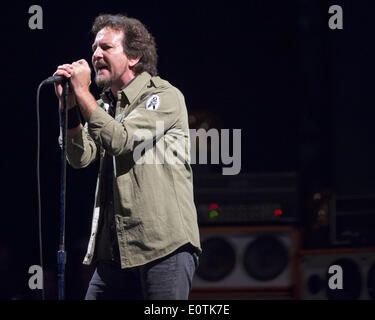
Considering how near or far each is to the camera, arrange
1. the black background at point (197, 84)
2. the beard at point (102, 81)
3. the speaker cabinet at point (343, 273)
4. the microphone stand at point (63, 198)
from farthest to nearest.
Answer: the black background at point (197, 84) → the speaker cabinet at point (343, 273) → the beard at point (102, 81) → the microphone stand at point (63, 198)

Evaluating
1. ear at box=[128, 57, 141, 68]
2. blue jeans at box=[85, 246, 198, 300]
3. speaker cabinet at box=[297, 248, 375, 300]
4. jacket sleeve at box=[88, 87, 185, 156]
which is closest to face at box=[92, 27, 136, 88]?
ear at box=[128, 57, 141, 68]

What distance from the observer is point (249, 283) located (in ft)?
12.3

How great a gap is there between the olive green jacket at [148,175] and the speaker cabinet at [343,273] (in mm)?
1771

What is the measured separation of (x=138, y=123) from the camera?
6.51 ft

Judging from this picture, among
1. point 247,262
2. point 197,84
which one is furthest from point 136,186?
point 197,84

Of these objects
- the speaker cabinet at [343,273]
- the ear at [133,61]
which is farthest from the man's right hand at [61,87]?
the speaker cabinet at [343,273]

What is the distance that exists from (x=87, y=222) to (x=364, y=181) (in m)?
1.70

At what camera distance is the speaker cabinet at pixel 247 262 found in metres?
3.74

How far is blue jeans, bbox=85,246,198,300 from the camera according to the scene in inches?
77.6

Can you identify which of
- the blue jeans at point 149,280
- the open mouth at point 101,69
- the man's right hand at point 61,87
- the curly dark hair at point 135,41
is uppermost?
the curly dark hair at point 135,41

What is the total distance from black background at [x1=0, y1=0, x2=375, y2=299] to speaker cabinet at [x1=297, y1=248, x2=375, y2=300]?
404 millimetres

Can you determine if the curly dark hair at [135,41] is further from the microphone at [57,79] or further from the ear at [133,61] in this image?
the microphone at [57,79]

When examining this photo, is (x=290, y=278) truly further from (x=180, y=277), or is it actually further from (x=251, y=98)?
(x=180, y=277)

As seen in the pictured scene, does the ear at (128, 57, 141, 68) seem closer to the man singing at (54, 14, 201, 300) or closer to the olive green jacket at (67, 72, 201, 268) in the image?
the man singing at (54, 14, 201, 300)
